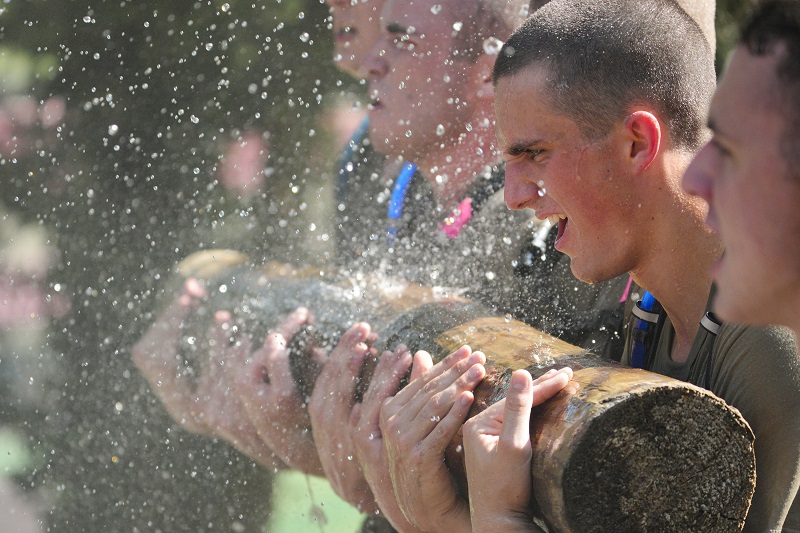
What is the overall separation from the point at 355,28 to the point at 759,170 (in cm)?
397

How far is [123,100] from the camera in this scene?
654 centimetres

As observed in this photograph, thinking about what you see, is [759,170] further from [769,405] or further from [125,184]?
[125,184]

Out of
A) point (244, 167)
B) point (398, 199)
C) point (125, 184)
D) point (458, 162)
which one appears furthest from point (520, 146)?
point (125, 184)

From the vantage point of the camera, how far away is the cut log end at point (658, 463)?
1.81 m

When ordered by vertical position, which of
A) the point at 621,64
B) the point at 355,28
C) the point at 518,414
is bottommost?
the point at 355,28

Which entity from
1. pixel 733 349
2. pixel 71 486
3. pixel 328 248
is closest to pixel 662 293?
pixel 733 349

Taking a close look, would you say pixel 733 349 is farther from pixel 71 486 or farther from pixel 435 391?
pixel 71 486

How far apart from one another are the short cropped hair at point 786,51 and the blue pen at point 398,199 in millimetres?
2942

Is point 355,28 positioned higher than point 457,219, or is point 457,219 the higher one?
point 355,28

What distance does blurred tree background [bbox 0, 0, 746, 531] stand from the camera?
193 inches

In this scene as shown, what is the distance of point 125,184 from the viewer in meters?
6.36

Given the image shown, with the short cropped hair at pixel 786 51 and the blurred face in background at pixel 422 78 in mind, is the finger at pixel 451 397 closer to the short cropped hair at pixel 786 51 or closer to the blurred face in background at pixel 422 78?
the short cropped hair at pixel 786 51

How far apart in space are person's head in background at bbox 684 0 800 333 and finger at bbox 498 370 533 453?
2.02 ft

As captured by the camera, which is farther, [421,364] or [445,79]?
[445,79]
